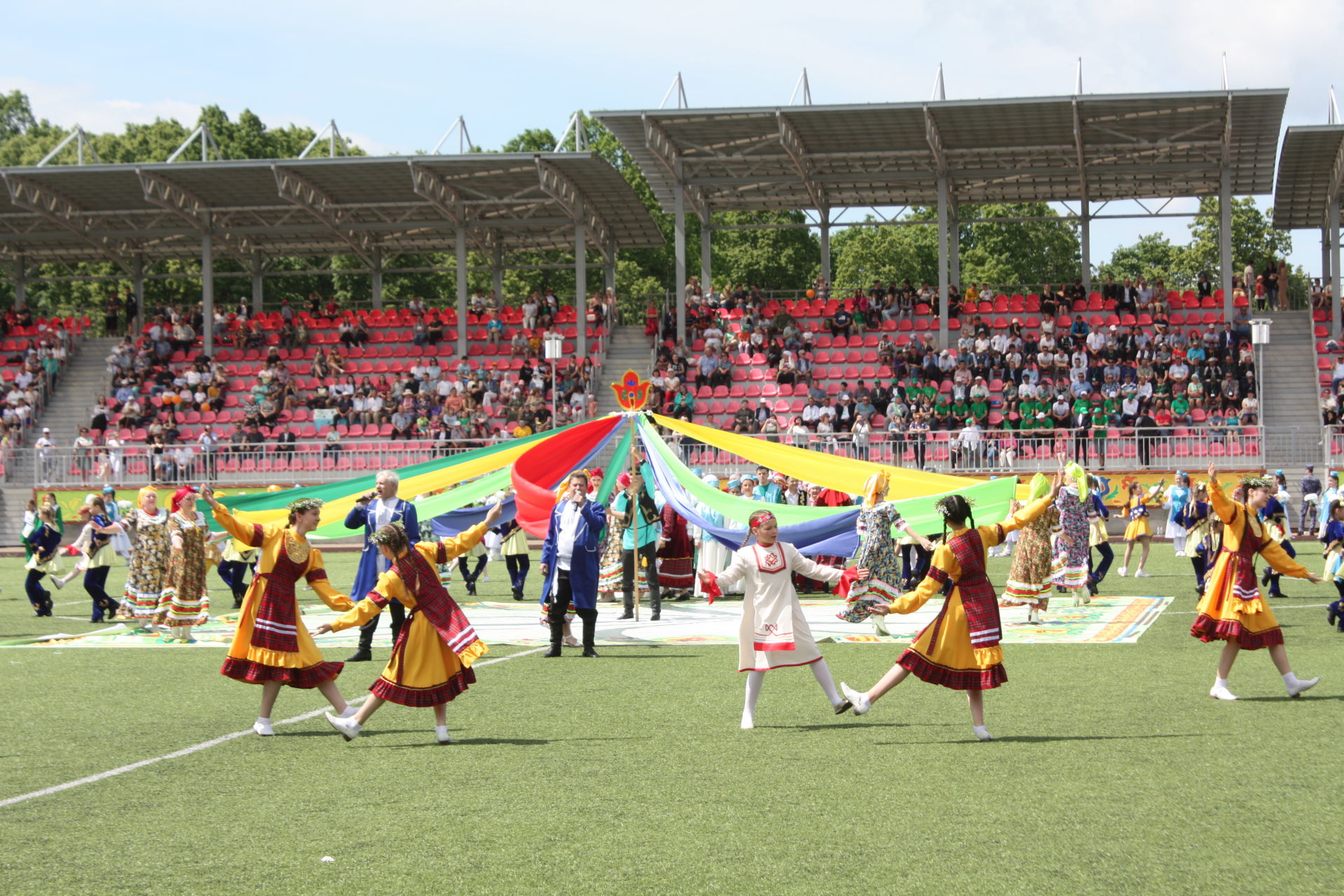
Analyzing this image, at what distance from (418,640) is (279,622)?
3.54 ft

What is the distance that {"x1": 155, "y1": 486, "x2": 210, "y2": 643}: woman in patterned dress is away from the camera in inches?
575

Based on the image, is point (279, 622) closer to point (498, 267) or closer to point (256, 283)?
point (498, 267)

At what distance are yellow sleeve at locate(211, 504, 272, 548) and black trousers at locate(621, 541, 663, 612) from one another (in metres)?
6.85

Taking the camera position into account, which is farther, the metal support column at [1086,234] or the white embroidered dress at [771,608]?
the metal support column at [1086,234]

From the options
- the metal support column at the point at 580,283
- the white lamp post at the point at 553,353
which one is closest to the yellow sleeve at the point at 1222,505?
the white lamp post at the point at 553,353

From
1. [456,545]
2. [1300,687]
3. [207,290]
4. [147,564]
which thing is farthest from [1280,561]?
[207,290]

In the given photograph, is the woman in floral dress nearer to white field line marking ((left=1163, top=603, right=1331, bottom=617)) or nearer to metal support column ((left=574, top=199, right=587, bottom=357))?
white field line marking ((left=1163, top=603, right=1331, bottom=617))

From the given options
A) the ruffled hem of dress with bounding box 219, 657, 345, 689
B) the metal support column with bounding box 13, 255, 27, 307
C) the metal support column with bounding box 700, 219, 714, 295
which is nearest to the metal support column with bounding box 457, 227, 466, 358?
the metal support column with bounding box 700, 219, 714, 295

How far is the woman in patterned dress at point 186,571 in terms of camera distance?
14.6 m

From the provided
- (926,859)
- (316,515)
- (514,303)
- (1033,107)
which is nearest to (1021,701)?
(926,859)

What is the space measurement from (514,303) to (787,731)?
44.9 meters

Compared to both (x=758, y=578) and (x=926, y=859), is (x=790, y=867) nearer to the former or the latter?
(x=926, y=859)

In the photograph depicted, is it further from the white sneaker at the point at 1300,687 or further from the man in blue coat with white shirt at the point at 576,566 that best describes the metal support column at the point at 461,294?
the white sneaker at the point at 1300,687

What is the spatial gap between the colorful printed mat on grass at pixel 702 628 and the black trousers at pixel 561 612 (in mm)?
1049
